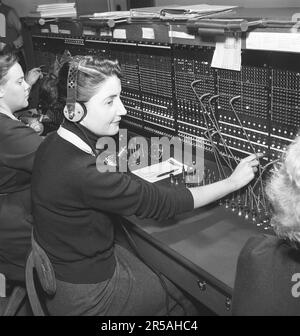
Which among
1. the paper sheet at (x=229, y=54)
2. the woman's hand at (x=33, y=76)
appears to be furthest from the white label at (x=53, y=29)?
the paper sheet at (x=229, y=54)

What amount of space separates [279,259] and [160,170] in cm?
98

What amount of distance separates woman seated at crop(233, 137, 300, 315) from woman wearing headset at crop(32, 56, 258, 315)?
0.49 meters

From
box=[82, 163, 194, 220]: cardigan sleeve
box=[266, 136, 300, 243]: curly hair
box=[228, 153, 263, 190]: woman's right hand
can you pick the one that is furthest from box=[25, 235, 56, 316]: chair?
box=[266, 136, 300, 243]: curly hair

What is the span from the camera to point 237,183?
1351 mm

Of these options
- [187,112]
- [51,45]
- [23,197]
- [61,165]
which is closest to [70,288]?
[61,165]

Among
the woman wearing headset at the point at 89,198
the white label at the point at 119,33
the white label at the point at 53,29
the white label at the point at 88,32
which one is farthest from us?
the white label at the point at 53,29

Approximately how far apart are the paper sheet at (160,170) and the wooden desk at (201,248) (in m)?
0.26

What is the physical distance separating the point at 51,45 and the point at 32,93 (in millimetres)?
364

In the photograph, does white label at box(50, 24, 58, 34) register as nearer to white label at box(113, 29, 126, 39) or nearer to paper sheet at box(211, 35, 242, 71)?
white label at box(113, 29, 126, 39)

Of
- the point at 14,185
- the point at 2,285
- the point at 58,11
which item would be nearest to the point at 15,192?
the point at 14,185

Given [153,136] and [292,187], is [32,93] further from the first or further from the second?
[292,187]

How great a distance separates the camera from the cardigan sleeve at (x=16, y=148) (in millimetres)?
1677

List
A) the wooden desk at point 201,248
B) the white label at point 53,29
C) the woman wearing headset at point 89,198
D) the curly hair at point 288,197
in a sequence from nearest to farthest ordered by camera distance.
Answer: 1. the curly hair at point 288,197
2. the wooden desk at point 201,248
3. the woman wearing headset at point 89,198
4. the white label at point 53,29

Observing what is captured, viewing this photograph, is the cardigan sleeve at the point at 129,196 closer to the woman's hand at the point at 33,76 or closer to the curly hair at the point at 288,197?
the curly hair at the point at 288,197
